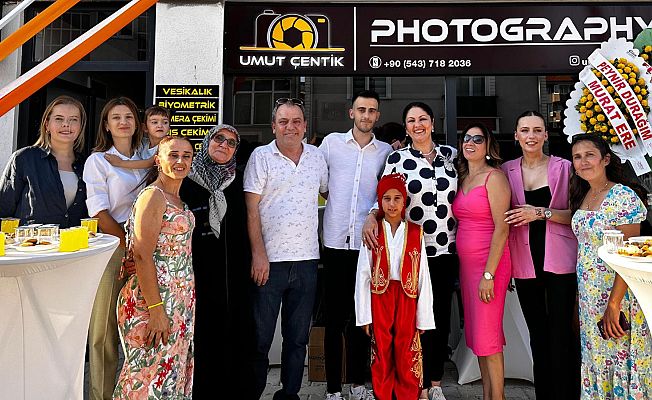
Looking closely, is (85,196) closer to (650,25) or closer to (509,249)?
(509,249)

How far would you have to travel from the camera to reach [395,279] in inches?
124

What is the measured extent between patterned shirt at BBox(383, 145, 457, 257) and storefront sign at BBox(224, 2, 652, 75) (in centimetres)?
208

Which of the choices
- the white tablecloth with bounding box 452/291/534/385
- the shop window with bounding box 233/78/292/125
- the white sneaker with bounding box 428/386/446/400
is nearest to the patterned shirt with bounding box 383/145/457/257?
the white sneaker with bounding box 428/386/446/400

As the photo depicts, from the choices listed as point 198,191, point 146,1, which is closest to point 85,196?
point 198,191

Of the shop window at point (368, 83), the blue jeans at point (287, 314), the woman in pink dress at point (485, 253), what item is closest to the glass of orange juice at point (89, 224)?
the blue jeans at point (287, 314)

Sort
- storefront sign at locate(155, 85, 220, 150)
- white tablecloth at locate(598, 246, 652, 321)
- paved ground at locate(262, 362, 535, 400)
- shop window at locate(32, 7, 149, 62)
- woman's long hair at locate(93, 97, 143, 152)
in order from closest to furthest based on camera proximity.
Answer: white tablecloth at locate(598, 246, 652, 321), woman's long hair at locate(93, 97, 143, 152), paved ground at locate(262, 362, 535, 400), storefront sign at locate(155, 85, 220, 150), shop window at locate(32, 7, 149, 62)

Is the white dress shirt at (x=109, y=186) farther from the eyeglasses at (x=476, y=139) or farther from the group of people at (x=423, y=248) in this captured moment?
the eyeglasses at (x=476, y=139)

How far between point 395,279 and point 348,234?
53cm

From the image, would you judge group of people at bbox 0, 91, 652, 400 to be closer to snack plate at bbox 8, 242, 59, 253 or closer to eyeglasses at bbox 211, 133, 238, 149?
eyeglasses at bbox 211, 133, 238, 149

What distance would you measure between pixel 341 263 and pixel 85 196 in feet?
5.88

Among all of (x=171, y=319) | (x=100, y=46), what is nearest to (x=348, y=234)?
(x=171, y=319)

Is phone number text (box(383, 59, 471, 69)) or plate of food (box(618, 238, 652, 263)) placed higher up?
phone number text (box(383, 59, 471, 69))

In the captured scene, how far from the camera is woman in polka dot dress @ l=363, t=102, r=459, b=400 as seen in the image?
3.32 meters

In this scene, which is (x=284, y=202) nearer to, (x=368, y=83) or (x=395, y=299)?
(x=395, y=299)
